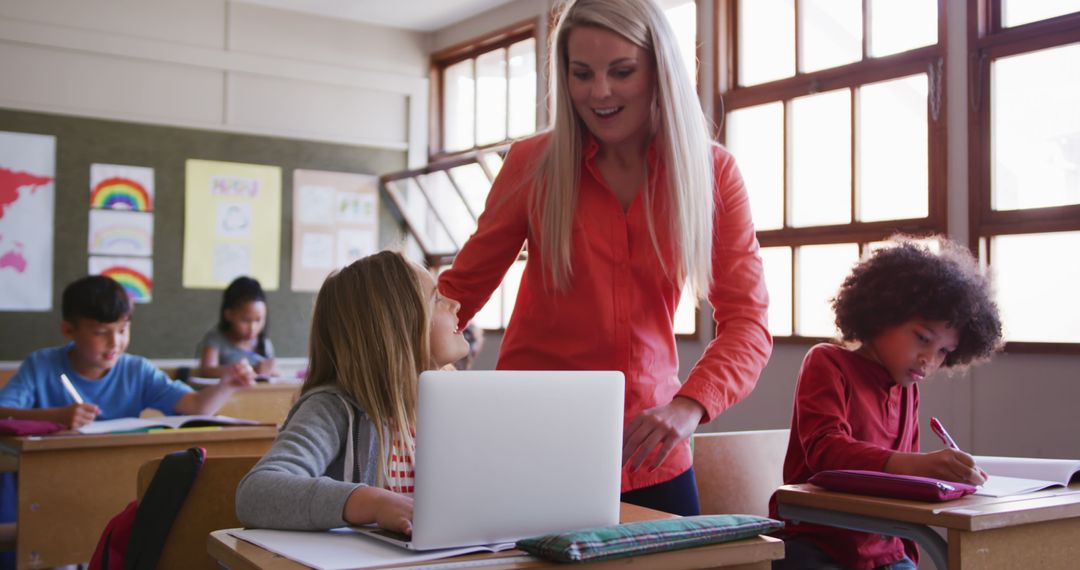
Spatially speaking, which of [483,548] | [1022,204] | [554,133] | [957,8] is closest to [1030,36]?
[957,8]

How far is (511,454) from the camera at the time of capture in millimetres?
1072

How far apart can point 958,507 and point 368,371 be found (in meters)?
0.90

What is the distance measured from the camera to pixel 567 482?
3.67 ft

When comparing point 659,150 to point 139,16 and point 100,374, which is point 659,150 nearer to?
point 100,374

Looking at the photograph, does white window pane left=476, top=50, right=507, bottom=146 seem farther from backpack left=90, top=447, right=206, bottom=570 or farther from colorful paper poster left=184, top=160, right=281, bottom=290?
backpack left=90, top=447, right=206, bottom=570

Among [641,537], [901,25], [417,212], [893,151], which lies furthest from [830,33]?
[641,537]

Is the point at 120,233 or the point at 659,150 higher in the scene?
the point at 120,233

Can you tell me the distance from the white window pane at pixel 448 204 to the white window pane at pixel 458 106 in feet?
1.08

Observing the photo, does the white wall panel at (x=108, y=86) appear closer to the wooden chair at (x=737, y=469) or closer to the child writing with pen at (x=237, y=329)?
the child writing with pen at (x=237, y=329)

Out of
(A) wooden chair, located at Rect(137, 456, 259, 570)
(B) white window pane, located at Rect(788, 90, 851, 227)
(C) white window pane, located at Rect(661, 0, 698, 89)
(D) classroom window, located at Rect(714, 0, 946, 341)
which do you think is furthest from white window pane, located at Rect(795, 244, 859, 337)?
(A) wooden chair, located at Rect(137, 456, 259, 570)

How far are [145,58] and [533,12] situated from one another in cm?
242

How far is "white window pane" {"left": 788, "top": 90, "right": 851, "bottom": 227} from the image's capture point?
4.41m

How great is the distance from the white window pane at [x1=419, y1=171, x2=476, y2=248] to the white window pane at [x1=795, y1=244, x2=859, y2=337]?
2.64 metres

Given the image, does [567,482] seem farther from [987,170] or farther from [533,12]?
[533,12]
